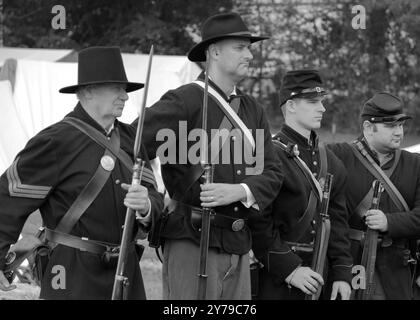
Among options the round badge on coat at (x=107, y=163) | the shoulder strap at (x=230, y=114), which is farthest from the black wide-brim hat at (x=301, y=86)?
the round badge on coat at (x=107, y=163)

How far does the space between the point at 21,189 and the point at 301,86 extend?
1.82m

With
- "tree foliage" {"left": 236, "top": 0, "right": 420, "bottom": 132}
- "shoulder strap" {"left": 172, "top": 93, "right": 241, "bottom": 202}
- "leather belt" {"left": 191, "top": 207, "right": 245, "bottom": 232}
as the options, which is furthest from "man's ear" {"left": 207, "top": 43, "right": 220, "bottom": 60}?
"tree foliage" {"left": 236, "top": 0, "right": 420, "bottom": 132}

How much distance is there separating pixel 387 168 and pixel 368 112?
0.36 m

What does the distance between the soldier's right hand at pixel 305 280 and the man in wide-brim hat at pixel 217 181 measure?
0.38 m

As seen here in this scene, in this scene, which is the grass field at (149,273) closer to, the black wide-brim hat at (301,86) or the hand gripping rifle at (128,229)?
the hand gripping rifle at (128,229)

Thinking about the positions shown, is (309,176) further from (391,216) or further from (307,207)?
(391,216)

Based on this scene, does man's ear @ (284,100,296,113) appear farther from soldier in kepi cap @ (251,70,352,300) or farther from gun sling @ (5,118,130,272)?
gun sling @ (5,118,130,272)

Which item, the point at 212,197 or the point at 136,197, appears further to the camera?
the point at 212,197

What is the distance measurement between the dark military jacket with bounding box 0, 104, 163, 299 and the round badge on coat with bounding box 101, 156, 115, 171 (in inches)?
0.9

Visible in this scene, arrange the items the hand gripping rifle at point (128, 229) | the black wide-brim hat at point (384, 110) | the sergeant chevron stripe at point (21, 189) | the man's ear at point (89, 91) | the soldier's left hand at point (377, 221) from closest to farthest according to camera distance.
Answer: the hand gripping rifle at point (128, 229) → the sergeant chevron stripe at point (21, 189) → the man's ear at point (89, 91) → the soldier's left hand at point (377, 221) → the black wide-brim hat at point (384, 110)

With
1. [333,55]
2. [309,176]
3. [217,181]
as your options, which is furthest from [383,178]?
[333,55]

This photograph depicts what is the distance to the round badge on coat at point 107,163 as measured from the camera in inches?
167

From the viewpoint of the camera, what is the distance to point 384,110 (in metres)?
5.50

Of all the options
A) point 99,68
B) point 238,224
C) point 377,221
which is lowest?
point 377,221
